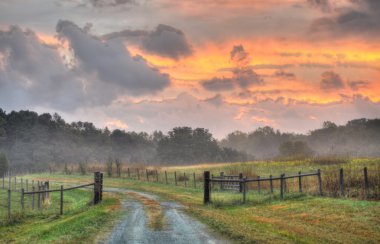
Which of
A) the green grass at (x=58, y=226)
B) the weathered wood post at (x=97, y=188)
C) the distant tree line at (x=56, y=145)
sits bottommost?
the green grass at (x=58, y=226)

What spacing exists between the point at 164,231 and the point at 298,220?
786cm

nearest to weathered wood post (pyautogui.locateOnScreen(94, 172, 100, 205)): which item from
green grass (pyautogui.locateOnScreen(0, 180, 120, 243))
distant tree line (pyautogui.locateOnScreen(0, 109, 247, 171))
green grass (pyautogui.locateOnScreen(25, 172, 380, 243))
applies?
green grass (pyautogui.locateOnScreen(0, 180, 120, 243))

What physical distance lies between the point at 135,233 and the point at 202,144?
152 metres

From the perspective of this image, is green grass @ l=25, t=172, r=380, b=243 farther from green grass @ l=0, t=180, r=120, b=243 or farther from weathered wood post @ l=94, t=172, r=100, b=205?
weathered wood post @ l=94, t=172, r=100, b=205

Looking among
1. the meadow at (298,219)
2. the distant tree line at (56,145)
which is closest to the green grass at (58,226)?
the meadow at (298,219)

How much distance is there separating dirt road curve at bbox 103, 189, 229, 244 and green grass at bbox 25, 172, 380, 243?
33.2 inches

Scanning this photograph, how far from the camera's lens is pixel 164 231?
1950cm

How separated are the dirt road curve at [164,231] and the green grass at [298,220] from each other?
2.77 ft

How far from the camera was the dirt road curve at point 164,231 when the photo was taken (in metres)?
17.5

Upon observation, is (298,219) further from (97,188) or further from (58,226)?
(97,188)

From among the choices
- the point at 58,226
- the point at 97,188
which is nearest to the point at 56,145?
the point at 97,188

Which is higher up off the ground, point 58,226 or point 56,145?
point 56,145

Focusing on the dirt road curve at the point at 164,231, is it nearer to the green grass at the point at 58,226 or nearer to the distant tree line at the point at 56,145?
the green grass at the point at 58,226

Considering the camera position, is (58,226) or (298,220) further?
(298,220)
